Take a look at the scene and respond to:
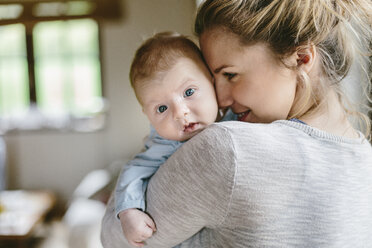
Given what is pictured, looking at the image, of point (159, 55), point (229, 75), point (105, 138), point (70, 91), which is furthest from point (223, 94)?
point (70, 91)

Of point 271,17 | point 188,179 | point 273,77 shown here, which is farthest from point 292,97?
point 188,179

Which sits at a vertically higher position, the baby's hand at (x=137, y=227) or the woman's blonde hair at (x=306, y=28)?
the woman's blonde hair at (x=306, y=28)

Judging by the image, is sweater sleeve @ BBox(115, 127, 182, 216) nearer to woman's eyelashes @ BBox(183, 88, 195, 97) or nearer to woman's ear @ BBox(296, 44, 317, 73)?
woman's eyelashes @ BBox(183, 88, 195, 97)

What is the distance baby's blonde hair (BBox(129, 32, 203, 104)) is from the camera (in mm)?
828

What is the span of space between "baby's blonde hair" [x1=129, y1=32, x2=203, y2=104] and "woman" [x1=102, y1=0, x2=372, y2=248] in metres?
0.07

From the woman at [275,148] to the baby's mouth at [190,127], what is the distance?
10cm

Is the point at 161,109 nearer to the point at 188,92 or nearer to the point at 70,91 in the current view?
the point at 188,92

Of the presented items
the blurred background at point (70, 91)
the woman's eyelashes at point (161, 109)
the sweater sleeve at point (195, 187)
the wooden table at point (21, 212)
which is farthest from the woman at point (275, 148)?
the blurred background at point (70, 91)

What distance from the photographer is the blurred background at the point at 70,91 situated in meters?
4.67

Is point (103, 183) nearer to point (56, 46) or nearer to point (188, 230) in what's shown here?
point (56, 46)

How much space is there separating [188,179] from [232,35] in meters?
0.30

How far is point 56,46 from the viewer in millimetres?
4781

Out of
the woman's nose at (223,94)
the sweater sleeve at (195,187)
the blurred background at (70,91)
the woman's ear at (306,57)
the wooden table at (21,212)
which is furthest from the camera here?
the blurred background at (70,91)

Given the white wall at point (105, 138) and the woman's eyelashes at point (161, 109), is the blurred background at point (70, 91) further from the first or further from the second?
the woman's eyelashes at point (161, 109)
